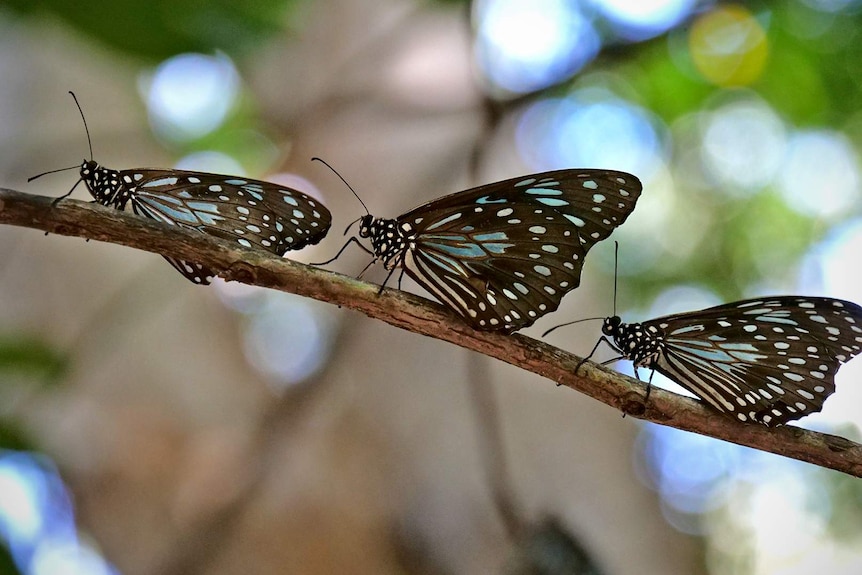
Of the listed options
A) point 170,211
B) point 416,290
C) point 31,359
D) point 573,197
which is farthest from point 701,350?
point 31,359

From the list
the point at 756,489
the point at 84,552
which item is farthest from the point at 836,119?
the point at 84,552

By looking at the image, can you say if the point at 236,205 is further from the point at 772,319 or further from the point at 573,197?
the point at 772,319

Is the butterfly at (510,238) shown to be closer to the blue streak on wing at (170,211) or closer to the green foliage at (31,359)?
the blue streak on wing at (170,211)

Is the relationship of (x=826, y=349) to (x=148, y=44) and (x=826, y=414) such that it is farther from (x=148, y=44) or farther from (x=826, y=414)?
(x=148, y=44)

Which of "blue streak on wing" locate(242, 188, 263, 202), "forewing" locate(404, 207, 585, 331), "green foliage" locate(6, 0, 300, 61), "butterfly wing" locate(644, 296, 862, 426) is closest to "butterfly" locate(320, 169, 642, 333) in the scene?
"forewing" locate(404, 207, 585, 331)

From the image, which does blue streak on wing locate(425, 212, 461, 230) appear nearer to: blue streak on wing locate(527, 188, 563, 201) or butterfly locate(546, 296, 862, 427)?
blue streak on wing locate(527, 188, 563, 201)

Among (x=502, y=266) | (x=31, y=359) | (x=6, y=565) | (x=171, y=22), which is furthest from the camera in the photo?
(x=31, y=359)

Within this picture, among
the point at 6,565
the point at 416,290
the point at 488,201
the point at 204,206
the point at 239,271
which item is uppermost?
the point at 416,290
